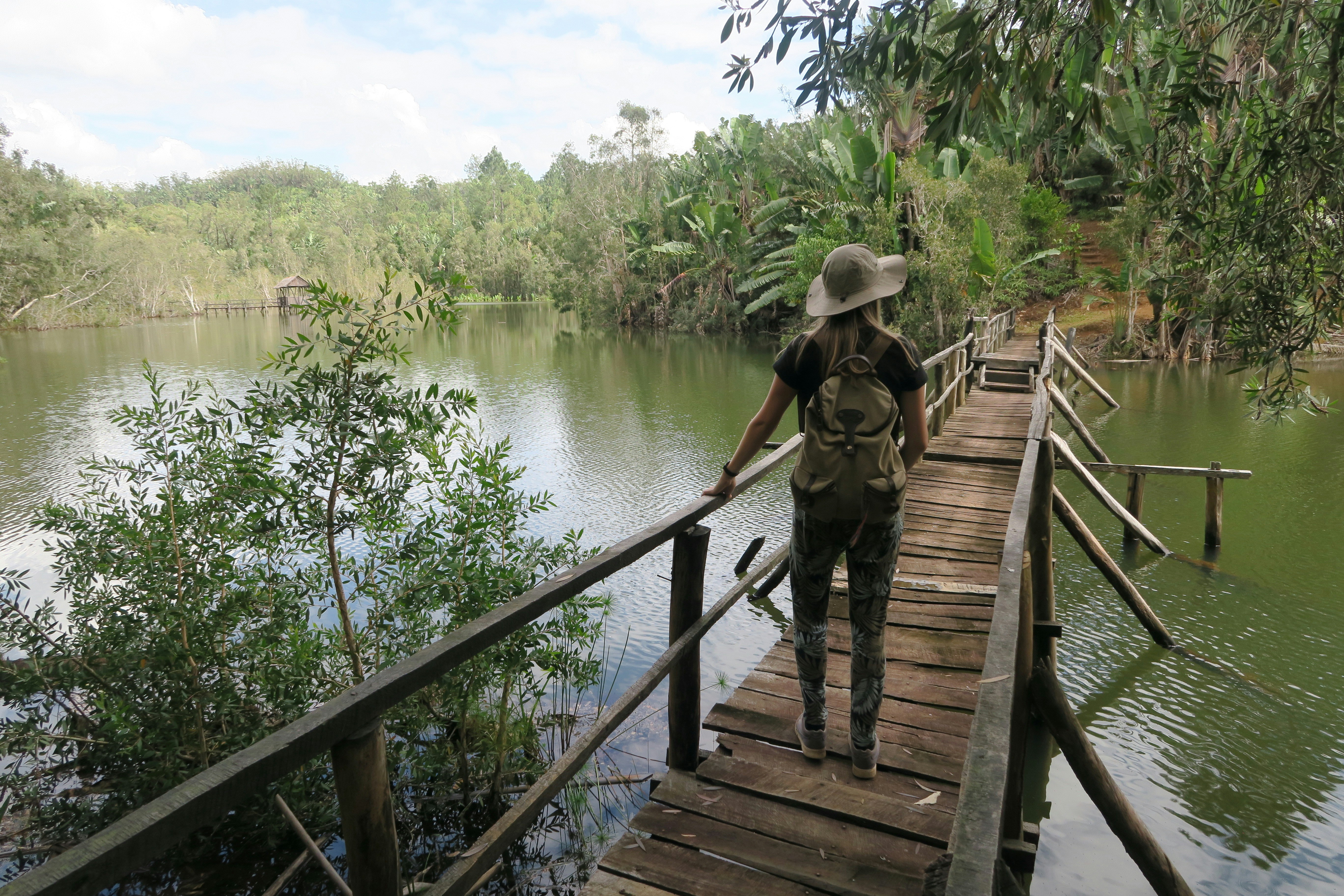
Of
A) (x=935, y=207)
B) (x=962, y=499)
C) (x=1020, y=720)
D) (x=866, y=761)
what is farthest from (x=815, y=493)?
(x=935, y=207)

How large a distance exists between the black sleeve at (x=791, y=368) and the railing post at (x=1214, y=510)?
24.4 feet

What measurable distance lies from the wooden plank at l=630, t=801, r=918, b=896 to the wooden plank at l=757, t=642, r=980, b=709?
88 centimetres

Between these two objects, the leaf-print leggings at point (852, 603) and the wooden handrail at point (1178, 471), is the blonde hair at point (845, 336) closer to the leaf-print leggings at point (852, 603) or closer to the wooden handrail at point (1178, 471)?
the leaf-print leggings at point (852, 603)

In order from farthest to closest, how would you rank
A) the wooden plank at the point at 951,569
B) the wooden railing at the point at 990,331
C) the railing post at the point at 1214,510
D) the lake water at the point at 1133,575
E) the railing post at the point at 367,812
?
1. the wooden railing at the point at 990,331
2. the railing post at the point at 1214,510
3. the wooden plank at the point at 951,569
4. the lake water at the point at 1133,575
5. the railing post at the point at 367,812

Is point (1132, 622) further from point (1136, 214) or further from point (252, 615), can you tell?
point (1136, 214)

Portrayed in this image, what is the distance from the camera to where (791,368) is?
8.26 feet

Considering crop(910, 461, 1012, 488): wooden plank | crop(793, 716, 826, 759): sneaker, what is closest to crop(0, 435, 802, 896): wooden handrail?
crop(793, 716, 826, 759): sneaker

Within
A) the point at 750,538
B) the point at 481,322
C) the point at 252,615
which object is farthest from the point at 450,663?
the point at 481,322

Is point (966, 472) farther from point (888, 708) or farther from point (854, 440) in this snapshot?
point (854, 440)

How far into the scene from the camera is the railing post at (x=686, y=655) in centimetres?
284

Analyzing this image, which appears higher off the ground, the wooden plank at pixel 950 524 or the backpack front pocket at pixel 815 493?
the backpack front pocket at pixel 815 493

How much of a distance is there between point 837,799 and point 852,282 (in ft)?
5.50

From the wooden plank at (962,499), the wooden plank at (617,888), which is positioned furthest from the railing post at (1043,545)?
the wooden plank at (617,888)

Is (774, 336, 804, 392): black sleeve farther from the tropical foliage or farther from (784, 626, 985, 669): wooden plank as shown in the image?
(784, 626, 985, 669): wooden plank
